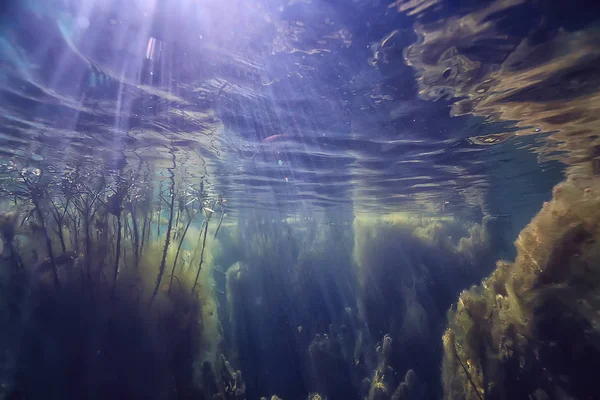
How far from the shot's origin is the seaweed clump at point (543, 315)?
20.5 ft

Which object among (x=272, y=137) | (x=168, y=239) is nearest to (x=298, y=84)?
(x=272, y=137)

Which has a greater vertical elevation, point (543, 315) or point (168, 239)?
point (168, 239)

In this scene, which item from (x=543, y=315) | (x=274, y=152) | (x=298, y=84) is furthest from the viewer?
(x=274, y=152)

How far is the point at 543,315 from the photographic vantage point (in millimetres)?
6684

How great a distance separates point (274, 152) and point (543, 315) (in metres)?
10.4

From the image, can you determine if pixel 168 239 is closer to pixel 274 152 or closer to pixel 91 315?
pixel 91 315

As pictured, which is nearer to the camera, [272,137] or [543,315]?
[543,315]

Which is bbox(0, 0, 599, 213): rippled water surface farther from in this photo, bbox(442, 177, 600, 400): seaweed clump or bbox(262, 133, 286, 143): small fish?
bbox(442, 177, 600, 400): seaweed clump

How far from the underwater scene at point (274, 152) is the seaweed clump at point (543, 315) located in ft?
0.12

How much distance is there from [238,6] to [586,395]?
1005 centimetres

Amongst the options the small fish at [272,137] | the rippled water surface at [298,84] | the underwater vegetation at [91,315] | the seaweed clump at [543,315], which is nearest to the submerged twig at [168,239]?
the underwater vegetation at [91,315]

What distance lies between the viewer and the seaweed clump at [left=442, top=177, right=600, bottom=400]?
6.24 meters

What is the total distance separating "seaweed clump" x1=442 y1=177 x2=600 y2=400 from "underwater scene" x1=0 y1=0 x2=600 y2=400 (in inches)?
1.5

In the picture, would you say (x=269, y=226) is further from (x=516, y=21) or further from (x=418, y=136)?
(x=516, y=21)
